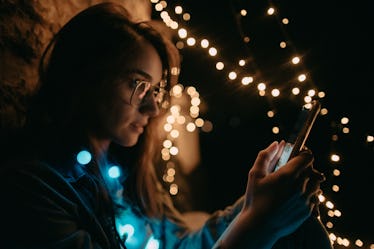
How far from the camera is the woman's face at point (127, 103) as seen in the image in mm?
1323

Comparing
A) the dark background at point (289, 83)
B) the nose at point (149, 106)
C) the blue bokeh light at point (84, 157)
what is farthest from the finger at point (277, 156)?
the dark background at point (289, 83)

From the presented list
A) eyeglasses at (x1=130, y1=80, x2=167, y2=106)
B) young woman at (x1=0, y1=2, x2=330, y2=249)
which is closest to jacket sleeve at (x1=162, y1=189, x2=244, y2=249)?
young woman at (x1=0, y1=2, x2=330, y2=249)

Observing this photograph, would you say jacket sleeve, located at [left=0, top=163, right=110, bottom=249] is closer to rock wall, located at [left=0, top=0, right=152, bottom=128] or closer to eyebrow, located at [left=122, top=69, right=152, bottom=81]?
rock wall, located at [left=0, top=0, right=152, bottom=128]

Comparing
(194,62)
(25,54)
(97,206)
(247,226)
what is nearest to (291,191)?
(247,226)

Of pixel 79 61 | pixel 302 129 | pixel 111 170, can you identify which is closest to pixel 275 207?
pixel 302 129

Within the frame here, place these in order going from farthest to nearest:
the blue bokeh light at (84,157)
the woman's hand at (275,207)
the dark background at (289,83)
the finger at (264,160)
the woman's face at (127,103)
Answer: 1. the dark background at (289,83)
2. the woman's face at (127,103)
3. the blue bokeh light at (84,157)
4. the finger at (264,160)
5. the woman's hand at (275,207)

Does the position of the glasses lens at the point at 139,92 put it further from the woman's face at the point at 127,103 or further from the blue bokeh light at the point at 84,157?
the blue bokeh light at the point at 84,157

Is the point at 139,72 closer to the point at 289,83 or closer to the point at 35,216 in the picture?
the point at 35,216

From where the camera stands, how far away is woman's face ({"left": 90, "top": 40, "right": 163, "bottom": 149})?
1.32 meters

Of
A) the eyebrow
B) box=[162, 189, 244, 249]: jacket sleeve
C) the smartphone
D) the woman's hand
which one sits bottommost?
box=[162, 189, 244, 249]: jacket sleeve

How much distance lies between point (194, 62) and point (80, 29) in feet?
Answer: 3.28

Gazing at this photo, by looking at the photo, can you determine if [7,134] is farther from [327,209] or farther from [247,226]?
[327,209]

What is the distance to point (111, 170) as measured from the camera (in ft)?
5.00

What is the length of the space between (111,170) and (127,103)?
1.38 ft
